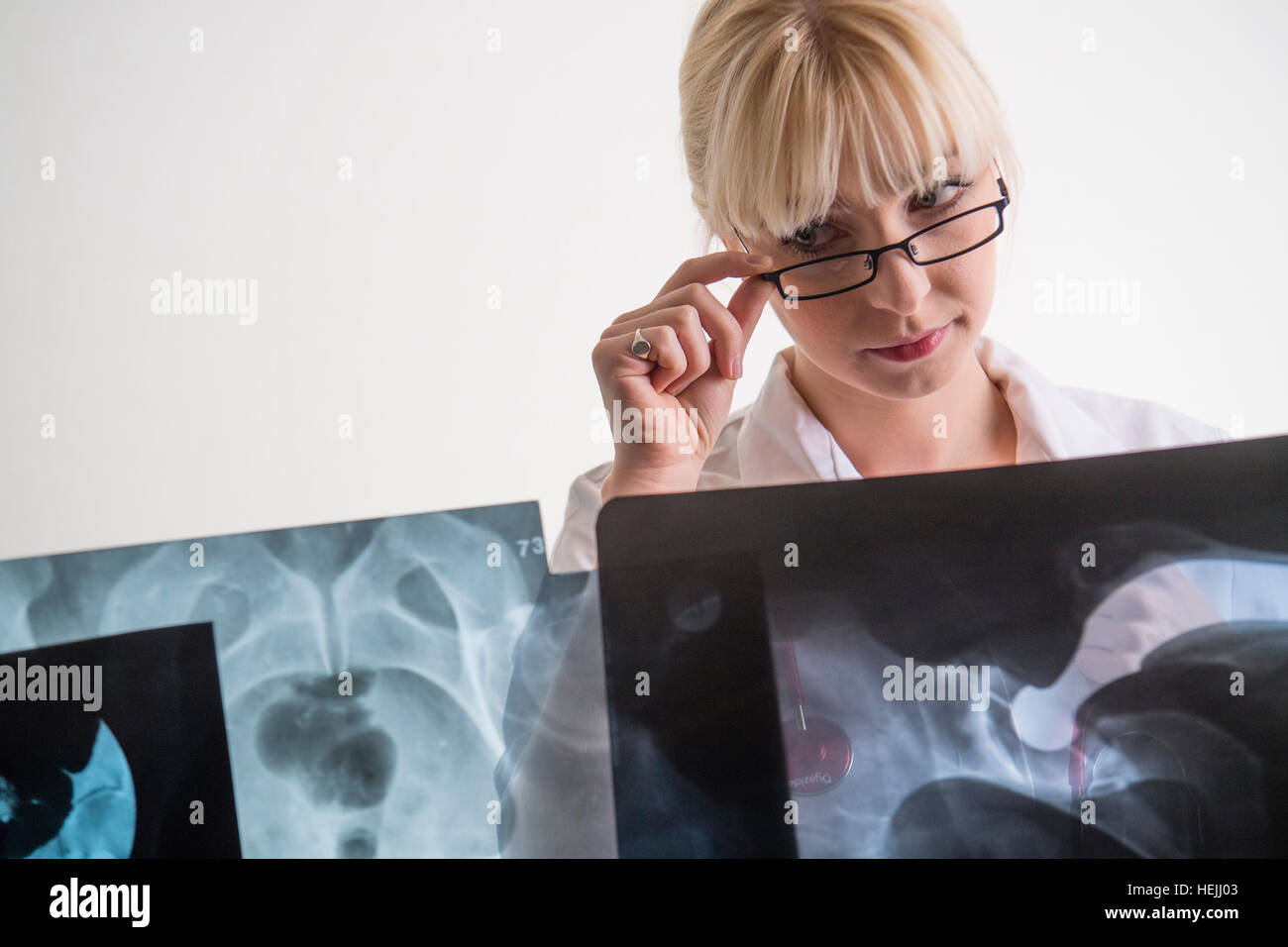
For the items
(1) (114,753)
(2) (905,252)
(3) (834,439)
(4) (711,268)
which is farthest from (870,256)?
(1) (114,753)

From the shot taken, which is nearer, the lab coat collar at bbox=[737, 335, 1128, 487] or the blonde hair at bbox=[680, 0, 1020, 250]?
the blonde hair at bbox=[680, 0, 1020, 250]

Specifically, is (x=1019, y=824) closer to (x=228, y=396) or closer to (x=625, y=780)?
(x=625, y=780)

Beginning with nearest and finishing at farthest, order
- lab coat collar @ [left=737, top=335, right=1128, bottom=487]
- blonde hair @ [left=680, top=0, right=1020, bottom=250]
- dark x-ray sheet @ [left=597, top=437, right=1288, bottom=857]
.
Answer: dark x-ray sheet @ [left=597, top=437, right=1288, bottom=857] < blonde hair @ [left=680, top=0, right=1020, bottom=250] < lab coat collar @ [left=737, top=335, right=1128, bottom=487]

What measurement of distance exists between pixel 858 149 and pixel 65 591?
0.75 meters

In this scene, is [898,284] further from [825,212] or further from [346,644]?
[346,644]

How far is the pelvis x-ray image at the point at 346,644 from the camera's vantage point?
2.29 ft

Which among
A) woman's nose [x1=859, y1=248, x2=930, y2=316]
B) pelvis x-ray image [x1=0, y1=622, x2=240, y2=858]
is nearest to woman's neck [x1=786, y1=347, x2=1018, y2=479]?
woman's nose [x1=859, y1=248, x2=930, y2=316]

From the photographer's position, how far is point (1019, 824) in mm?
590

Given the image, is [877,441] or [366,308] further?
[366,308]

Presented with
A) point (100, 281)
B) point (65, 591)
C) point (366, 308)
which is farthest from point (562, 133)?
point (65, 591)

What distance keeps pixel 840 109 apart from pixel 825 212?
0.25 ft

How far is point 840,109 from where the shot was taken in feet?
2.26

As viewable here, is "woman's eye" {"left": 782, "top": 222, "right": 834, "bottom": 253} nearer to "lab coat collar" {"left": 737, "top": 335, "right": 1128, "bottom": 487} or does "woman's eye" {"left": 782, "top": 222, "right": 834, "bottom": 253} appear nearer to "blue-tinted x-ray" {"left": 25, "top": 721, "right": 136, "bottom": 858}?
"lab coat collar" {"left": 737, "top": 335, "right": 1128, "bottom": 487}

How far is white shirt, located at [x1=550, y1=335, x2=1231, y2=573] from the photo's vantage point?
2.81 feet
